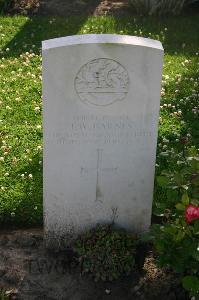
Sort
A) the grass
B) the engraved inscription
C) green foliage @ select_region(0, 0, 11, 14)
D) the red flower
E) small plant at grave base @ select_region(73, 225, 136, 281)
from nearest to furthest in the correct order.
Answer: the red flower, the engraved inscription, small plant at grave base @ select_region(73, 225, 136, 281), the grass, green foliage @ select_region(0, 0, 11, 14)

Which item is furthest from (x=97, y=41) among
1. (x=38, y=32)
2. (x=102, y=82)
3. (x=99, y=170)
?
(x=38, y=32)

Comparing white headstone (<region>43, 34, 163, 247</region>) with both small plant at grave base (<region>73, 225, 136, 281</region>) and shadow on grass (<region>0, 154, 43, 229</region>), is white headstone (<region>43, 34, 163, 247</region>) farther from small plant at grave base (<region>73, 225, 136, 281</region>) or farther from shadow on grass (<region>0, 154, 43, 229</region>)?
shadow on grass (<region>0, 154, 43, 229</region>)

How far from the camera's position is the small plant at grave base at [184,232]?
12.1 feet

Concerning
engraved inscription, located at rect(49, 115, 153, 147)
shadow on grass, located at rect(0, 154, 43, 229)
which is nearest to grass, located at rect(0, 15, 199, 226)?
shadow on grass, located at rect(0, 154, 43, 229)

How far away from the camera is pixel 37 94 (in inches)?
271

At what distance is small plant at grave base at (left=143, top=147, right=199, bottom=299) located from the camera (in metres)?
3.68

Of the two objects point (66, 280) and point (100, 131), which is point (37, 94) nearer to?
point (100, 131)

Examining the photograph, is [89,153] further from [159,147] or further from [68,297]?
[159,147]

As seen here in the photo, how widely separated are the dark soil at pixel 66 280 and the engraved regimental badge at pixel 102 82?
4.42 ft

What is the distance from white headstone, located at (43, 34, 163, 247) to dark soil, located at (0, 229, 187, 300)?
8.4 inches

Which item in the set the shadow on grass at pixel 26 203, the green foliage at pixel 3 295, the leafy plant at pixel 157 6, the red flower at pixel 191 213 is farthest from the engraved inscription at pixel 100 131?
the leafy plant at pixel 157 6

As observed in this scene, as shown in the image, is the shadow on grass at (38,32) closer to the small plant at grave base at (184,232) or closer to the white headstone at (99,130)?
the white headstone at (99,130)

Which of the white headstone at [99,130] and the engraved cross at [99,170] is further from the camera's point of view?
the engraved cross at [99,170]

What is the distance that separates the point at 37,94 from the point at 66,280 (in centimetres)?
303
